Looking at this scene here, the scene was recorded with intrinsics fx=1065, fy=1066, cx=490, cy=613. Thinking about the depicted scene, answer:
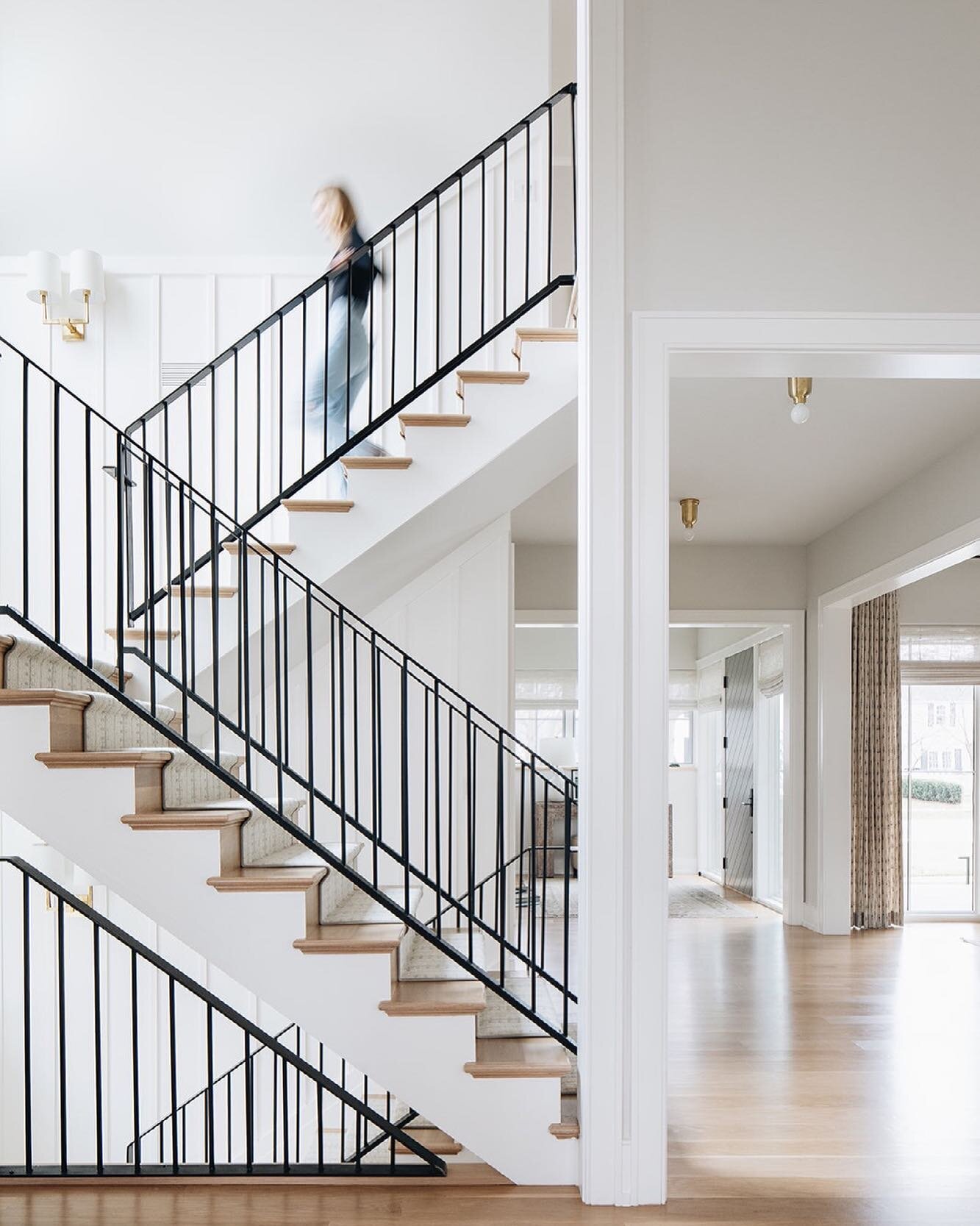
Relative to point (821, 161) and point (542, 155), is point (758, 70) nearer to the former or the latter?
point (821, 161)

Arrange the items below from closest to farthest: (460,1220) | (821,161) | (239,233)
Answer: (460,1220) < (821,161) < (239,233)

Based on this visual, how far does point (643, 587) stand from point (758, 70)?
57.9 inches

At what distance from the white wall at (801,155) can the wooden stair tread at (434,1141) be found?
268cm

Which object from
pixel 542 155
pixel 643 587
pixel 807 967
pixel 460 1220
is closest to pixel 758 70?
pixel 643 587

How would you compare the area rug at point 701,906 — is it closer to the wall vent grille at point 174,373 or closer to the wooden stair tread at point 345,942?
the wall vent grille at point 174,373

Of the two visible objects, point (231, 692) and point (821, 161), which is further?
point (231, 692)

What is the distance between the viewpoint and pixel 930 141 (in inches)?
116

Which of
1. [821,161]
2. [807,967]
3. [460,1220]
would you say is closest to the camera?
[460,1220]

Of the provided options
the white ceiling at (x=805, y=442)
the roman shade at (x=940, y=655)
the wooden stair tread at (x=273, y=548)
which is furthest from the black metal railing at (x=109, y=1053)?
the roman shade at (x=940, y=655)

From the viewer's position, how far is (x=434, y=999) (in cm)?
308

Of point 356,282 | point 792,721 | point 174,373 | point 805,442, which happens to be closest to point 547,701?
point 792,721

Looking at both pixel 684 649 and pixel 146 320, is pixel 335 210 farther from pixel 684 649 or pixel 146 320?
pixel 684 649

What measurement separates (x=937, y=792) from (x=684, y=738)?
408 cm

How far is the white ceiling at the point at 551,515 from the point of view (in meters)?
6.23
